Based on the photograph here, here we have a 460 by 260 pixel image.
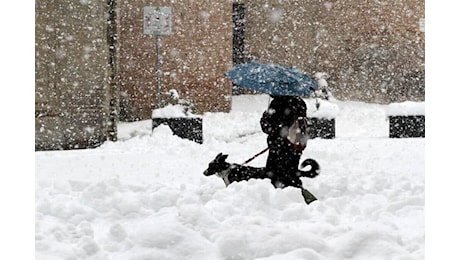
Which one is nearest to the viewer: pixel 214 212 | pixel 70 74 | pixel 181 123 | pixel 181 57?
pixel 214 212

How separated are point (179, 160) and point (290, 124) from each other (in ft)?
13.8

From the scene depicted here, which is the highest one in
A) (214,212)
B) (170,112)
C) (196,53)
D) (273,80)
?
(196,53)

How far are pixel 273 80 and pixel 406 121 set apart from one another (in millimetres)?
8038

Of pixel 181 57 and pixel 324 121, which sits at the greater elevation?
pixel 181 57

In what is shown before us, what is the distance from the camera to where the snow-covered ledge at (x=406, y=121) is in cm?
1370

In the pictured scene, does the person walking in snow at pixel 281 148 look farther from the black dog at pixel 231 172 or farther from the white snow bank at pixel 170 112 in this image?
the white snow bank at pixel 170 112

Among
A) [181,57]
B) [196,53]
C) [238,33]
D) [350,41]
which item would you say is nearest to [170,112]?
[181,57]

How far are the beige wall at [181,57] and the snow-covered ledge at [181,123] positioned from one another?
412 centimetres

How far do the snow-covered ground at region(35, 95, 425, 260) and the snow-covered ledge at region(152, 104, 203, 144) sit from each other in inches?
74.2

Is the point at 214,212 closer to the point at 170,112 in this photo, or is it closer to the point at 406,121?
the point at 170,112

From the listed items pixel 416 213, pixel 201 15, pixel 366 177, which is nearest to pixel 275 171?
pixel 416 213

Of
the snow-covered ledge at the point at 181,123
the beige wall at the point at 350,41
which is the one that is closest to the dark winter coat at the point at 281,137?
the snow-covered ledge at the point at 181,123

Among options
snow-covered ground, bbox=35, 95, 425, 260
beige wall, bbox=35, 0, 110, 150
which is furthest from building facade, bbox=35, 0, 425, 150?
snow-covered ground, bbox=35, 95, 425, 260

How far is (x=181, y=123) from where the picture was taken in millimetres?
12602
